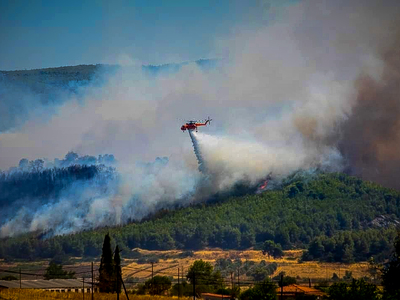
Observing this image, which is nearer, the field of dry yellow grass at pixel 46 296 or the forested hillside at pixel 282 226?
the field of dry yellow grass at pixel 46 296

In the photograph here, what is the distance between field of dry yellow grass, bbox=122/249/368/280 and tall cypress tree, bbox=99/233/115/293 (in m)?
22.9

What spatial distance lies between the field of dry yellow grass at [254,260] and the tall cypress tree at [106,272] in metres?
22.9

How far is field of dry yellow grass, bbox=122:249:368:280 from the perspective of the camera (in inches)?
5571

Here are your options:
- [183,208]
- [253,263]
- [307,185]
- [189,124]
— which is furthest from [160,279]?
[307,185]

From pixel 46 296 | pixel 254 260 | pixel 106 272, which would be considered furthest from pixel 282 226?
pixel 46 296

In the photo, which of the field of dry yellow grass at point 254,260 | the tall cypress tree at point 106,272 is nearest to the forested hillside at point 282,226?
the field of dry yellow grass at point 254,260

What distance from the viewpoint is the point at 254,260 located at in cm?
15400

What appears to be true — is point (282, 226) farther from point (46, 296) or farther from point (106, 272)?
point (46, 296)

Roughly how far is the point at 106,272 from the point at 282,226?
67529mm

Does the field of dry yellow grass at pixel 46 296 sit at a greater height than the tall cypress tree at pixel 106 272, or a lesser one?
lesser

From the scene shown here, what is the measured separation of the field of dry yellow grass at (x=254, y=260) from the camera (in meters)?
142

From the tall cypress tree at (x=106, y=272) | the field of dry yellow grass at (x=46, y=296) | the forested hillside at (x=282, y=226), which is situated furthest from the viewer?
the forested hillside at (x=282, y=226)

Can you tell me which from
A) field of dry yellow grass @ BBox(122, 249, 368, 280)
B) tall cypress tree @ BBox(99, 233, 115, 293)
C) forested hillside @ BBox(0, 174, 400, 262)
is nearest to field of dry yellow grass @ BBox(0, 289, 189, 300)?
tall cypress tree @ BBox(99, 233, 115, 293)

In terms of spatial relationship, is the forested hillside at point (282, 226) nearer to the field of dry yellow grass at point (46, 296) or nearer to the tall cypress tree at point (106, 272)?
the tall cypress tree at point (106, 272)
